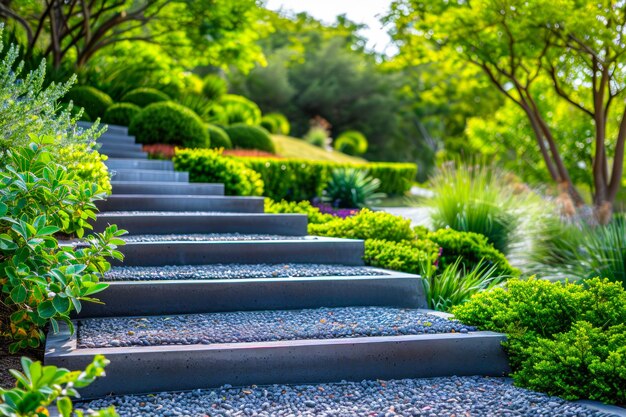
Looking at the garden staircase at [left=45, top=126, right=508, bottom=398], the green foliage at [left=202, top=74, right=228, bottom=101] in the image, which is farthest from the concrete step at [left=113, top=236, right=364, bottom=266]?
the green foliage at [left=202, top=74, right=228, bottom=101]

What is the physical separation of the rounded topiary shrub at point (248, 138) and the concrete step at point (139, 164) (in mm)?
4961

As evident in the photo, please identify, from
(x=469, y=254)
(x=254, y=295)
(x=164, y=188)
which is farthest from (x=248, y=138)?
(x=254, y=295)

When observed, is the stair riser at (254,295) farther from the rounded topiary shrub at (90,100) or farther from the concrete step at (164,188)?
the rounded topiary shrub at (90,100)

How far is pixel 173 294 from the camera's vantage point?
4.23 meters

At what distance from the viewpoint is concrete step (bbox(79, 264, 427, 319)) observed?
13.6 feet

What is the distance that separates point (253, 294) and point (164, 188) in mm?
3310

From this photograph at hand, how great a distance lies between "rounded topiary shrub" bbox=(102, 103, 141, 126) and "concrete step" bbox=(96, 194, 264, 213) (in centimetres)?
485

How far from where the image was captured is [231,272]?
15.4 ft

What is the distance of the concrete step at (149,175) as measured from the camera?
7.48 m

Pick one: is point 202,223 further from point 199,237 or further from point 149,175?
point 149,175

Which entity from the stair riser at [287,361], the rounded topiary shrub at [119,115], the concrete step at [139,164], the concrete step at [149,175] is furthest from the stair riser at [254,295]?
the rounded topiary shrub at [119,115]

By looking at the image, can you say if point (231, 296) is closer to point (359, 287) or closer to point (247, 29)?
point (359, 287)

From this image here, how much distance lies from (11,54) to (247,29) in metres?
8.61

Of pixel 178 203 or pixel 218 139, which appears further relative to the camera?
pixel 218 139
